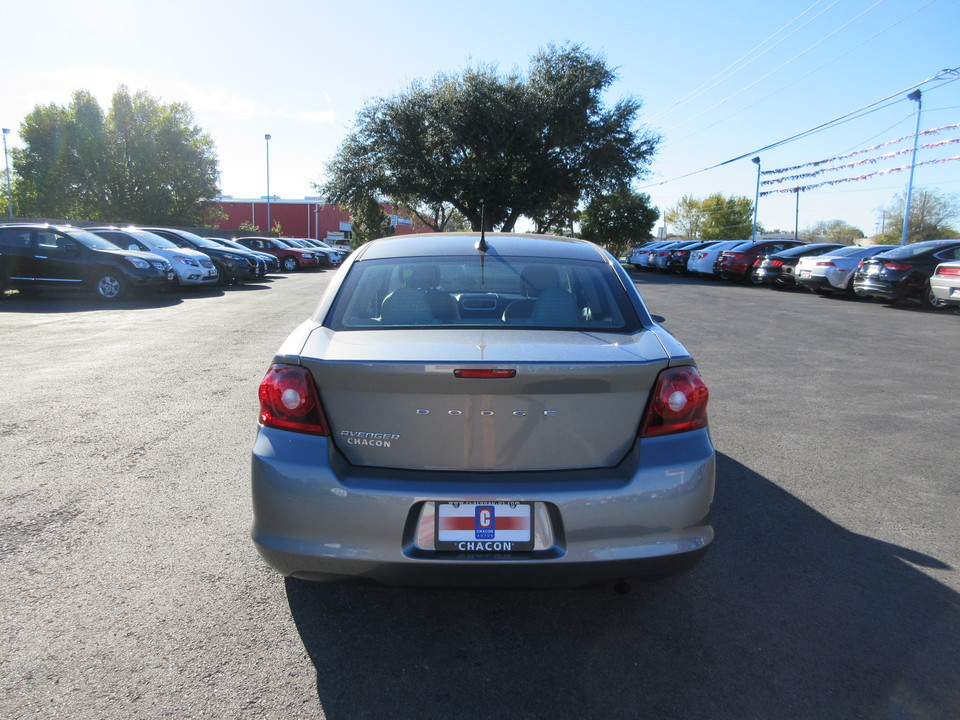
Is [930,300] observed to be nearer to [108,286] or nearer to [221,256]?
[108,286]

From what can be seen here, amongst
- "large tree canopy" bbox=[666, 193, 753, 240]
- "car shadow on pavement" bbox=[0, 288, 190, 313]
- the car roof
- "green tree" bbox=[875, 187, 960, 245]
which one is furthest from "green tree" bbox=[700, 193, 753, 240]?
the car roof

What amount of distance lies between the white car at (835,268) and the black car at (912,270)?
1783 mm

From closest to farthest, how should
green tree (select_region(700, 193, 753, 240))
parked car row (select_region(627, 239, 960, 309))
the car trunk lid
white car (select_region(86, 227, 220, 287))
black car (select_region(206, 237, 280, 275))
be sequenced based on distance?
the car trunk lid, parked car row (select_region(627, 239, 960, 309)), white car (select_region(86, 227, 220, 287)), black car (select_region(206, 237, 280, 275)), green tree (select_region(700, 193, 753, 240))

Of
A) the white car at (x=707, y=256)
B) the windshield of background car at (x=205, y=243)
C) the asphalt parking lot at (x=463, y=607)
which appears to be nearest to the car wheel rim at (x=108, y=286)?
the windshield of background car at (x=205, y=243)

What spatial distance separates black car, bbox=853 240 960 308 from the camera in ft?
49.6

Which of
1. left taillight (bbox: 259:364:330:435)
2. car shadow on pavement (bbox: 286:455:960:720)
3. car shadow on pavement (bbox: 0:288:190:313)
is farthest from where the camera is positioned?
car shadow on pavement (bbox: 0:288:190:313)

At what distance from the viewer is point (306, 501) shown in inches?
96.7

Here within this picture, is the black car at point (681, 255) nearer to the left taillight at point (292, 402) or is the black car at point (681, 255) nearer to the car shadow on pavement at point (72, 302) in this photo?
the car shadow on pavement at point (72, 302)

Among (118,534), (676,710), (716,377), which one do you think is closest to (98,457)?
(118,534)

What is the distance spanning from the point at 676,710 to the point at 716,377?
568 centimetres

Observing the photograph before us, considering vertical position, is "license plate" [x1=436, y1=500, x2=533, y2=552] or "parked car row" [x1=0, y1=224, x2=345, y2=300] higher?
"parked car row" [x1=0, y1=224, x2=345, y2=300]

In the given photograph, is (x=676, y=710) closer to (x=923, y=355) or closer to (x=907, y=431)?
(x=907, y=431)

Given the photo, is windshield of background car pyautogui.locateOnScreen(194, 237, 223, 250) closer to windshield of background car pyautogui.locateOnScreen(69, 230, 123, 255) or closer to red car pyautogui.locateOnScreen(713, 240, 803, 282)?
windshield of background car pyautogui.locateOnScreen(69, 230, 123, 255)

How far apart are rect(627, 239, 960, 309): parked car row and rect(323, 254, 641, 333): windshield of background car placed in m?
13.1
